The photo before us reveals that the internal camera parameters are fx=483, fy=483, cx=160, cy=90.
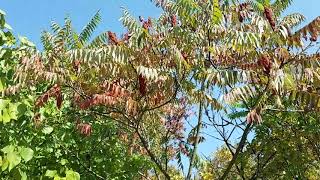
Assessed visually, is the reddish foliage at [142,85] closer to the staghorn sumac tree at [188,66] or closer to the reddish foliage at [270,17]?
the staghorn sumac tree at [188,66]

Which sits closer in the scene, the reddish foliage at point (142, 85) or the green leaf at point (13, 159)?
the green leaf at point (13, 159)

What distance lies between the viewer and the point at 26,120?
6477 mm

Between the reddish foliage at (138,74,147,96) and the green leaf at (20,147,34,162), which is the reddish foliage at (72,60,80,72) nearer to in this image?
the reddish foliage at (138,74,147,96)

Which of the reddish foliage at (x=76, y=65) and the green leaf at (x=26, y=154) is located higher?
the reddish foliage at (x=76, y=65)

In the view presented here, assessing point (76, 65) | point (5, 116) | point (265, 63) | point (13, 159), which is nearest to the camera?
point (5, 116)

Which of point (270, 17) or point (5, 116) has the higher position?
point (270, 17)

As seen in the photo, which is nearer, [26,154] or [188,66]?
[26,154]

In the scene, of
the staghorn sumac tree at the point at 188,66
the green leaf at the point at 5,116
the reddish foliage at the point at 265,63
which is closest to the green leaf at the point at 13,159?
the green leaf at the point at 5,116

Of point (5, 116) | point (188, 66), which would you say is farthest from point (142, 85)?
point (5, 116)

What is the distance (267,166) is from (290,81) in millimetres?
5593

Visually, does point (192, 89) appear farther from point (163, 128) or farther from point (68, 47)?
point (163, 128)

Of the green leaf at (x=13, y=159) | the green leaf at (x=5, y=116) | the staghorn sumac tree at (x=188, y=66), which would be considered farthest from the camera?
the staghorn sumac tree at (x=188, y=66)

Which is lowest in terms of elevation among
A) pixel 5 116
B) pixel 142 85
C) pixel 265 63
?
pixel 5 116

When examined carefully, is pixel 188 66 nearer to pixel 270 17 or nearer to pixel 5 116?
pixel 270 17
